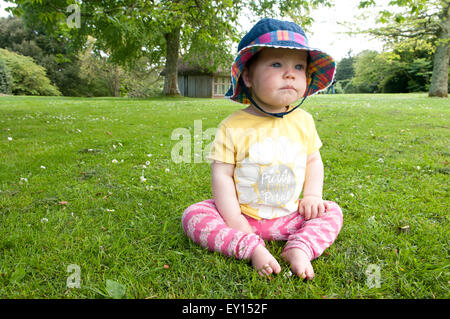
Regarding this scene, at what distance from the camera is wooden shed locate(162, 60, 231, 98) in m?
34.2

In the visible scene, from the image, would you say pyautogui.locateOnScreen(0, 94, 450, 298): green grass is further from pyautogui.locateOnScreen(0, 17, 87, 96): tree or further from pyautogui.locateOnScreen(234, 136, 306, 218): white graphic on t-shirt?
pyautogui.locateOnScreen(0, 17, 87, 96): tree

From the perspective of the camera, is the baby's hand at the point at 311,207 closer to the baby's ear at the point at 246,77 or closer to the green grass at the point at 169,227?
the green grass at the point at 169,227

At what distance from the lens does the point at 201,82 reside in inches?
1375

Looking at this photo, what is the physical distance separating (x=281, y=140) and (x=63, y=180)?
9.38ft

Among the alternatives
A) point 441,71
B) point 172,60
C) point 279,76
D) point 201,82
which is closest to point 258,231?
point 279,76

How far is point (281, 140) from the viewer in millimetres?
2291

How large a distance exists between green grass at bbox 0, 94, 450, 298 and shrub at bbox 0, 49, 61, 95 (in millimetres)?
32891

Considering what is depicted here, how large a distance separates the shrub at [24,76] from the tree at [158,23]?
14.6m

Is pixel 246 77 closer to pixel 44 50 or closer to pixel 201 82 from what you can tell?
pixel 201 82

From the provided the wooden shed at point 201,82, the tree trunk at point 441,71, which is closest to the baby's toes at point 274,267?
the tree trunk at point 441,71

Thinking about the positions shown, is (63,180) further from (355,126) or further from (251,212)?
(355,126)

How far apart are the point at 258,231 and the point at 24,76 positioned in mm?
38358

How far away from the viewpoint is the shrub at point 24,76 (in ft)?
A: 103

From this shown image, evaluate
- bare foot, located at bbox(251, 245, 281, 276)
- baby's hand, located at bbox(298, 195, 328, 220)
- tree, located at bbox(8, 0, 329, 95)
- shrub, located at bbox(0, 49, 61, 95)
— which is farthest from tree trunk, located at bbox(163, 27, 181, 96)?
bare foot, located at bbox(251, 245, 281, 276)
